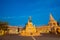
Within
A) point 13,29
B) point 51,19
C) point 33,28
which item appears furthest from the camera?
point 51,19

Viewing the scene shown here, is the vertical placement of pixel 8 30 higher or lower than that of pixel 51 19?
lower

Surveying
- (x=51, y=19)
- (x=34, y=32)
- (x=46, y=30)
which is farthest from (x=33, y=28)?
(x=51, y=19)

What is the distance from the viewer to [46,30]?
1407 inches

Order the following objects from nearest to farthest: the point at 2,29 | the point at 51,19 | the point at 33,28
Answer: the point at 33,28 < the point at 2,29 < the point at 51,19

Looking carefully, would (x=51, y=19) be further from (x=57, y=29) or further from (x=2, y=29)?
(x=2, y=29)

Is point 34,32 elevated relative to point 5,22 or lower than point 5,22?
lower

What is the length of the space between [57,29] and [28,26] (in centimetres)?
613

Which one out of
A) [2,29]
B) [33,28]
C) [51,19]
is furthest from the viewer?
[51,19]

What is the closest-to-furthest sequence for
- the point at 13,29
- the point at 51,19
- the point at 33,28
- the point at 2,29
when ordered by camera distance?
the point at 33,28 → the point at 2,29 → the point at 13,29 → the point at 51,19

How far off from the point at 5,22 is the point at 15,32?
5249 millimetres

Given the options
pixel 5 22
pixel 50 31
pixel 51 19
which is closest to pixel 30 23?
pixel 5 22

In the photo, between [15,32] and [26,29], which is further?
[15,32]

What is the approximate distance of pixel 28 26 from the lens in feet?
96.1

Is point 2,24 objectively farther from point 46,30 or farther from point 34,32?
point 46,30
